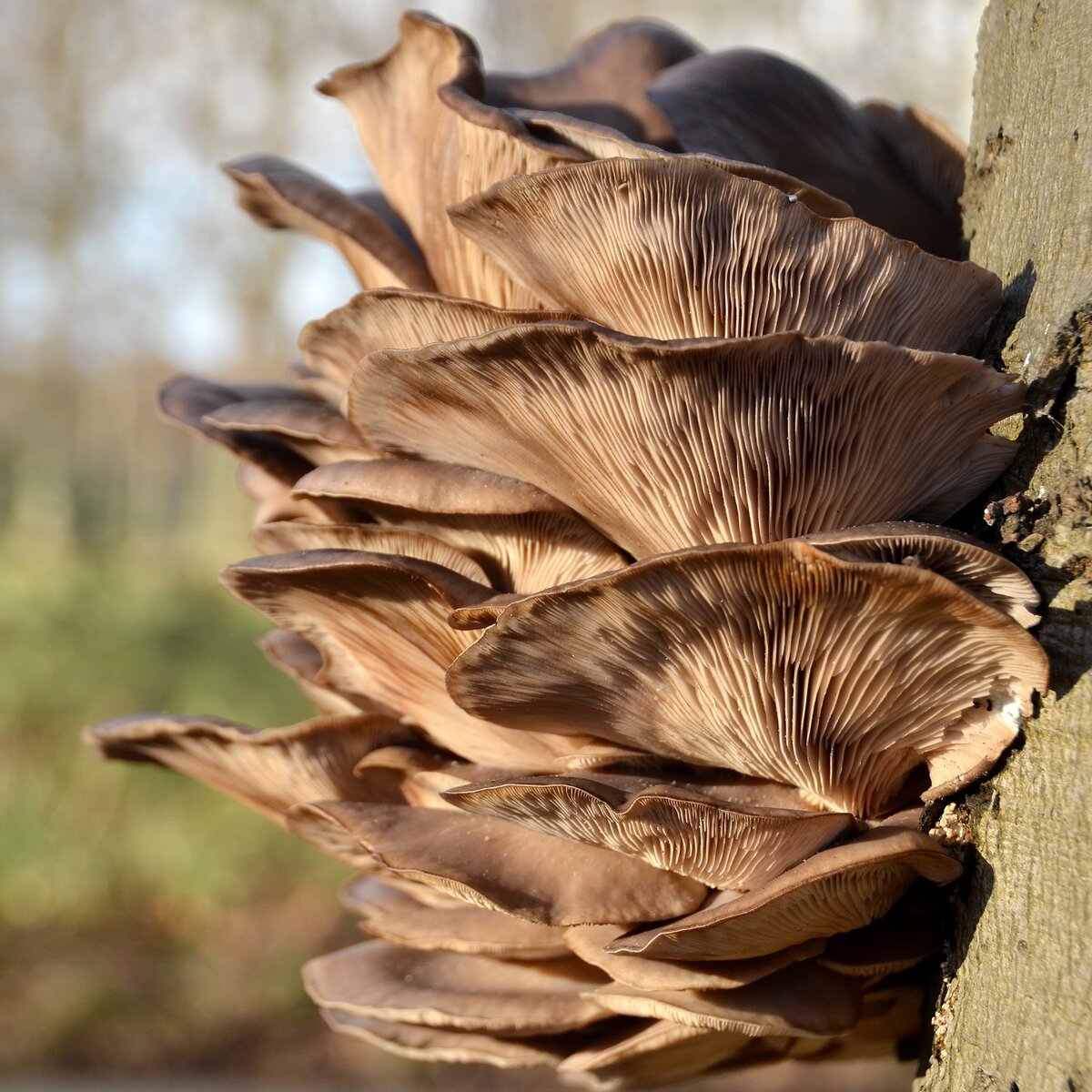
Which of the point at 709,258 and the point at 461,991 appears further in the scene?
the point at 461,991

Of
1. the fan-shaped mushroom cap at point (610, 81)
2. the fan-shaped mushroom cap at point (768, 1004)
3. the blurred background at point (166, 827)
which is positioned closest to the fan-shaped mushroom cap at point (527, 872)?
the fan-shaped mushroom cap at point (768, 1004)

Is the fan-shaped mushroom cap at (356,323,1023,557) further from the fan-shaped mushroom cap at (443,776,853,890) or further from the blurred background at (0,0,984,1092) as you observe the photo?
the blurred background at (0,0,984,1092)

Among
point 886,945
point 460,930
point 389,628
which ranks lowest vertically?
point 460,930

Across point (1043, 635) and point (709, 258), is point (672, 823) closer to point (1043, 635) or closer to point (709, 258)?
point (1043, 635)

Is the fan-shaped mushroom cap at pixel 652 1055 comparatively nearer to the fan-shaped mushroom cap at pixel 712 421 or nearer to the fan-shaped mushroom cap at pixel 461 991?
the fan-shaped mushroom cap at pixel 461 991

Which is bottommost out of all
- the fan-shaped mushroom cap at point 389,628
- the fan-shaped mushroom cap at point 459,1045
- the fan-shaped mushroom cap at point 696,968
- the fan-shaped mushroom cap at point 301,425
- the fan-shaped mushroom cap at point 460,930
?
the fan-shaped mushroom cap at point 459,1045

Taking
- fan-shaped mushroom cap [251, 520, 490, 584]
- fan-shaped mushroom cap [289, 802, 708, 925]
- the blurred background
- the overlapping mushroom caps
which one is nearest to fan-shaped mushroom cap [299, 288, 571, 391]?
the overlapping mushroom caps

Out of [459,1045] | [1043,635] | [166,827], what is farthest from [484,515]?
[166,827]
